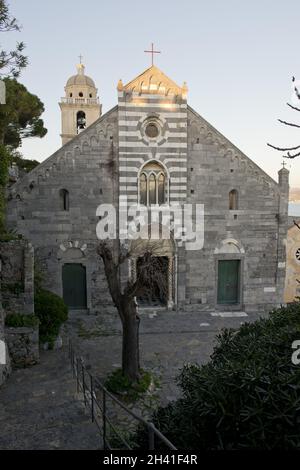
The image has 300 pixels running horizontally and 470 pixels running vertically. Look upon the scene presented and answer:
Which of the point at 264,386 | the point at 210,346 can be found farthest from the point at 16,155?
the point at 264,386

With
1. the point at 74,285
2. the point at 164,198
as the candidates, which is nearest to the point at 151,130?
the point at 164,198

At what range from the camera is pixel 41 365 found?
10719mm

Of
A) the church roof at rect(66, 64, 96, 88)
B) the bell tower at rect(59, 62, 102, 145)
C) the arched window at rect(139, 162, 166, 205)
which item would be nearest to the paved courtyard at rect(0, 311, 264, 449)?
the arched window at rect(139, 162, 166, 205)

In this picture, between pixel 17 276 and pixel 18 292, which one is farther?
pixel 17 276

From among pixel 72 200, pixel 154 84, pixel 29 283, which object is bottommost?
pixel 29 283

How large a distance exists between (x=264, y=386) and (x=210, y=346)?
9.65 meters

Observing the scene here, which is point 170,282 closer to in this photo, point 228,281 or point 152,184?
point 228,281

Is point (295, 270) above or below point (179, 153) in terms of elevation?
below

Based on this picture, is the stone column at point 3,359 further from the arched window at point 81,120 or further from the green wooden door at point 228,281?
the arched window at point 81,120

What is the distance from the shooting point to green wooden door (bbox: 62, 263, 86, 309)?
16844mm

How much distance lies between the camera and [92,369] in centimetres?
1123

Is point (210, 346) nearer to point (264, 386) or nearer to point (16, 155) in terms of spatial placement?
point (264, 386)

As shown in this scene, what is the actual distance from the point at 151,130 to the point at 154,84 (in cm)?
228

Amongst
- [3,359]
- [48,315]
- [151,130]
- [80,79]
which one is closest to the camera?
[3,359]
